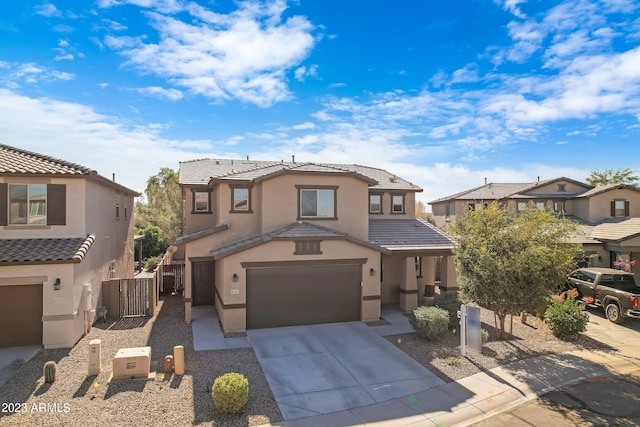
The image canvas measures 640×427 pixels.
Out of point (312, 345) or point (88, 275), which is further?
point (88, 275)

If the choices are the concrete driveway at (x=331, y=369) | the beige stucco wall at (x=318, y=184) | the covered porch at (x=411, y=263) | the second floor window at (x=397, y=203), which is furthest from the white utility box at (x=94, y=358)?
the second floor window at (x=397, y=203)

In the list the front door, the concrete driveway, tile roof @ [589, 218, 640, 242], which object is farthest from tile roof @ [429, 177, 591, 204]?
the front door

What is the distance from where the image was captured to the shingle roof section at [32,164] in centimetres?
1248

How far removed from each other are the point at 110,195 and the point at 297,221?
32.0 ft

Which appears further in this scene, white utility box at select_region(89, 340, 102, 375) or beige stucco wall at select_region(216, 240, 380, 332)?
beige stucco wall at select_region(216, 240, 380, 332)

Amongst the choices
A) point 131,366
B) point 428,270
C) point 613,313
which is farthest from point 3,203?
point 613,313

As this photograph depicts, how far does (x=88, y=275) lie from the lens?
545 inches

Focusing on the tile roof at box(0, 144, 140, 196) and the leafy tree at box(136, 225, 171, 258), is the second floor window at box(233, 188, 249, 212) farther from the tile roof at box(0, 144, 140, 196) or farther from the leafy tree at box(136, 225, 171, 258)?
the leafy tree at box(136, 225, 171, 258)

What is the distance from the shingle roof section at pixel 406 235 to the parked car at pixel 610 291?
5.79m

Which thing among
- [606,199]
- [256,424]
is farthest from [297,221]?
[606,199]

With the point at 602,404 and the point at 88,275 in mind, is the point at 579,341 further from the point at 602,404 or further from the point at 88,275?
the point at 88,275

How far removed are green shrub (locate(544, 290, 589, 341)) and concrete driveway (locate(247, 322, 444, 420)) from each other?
6665 millimetres

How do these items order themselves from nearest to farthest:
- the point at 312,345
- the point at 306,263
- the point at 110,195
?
the point at 312,345 < the point at 306,263 < the point at 110,195

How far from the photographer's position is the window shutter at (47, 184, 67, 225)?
12.8 metres
